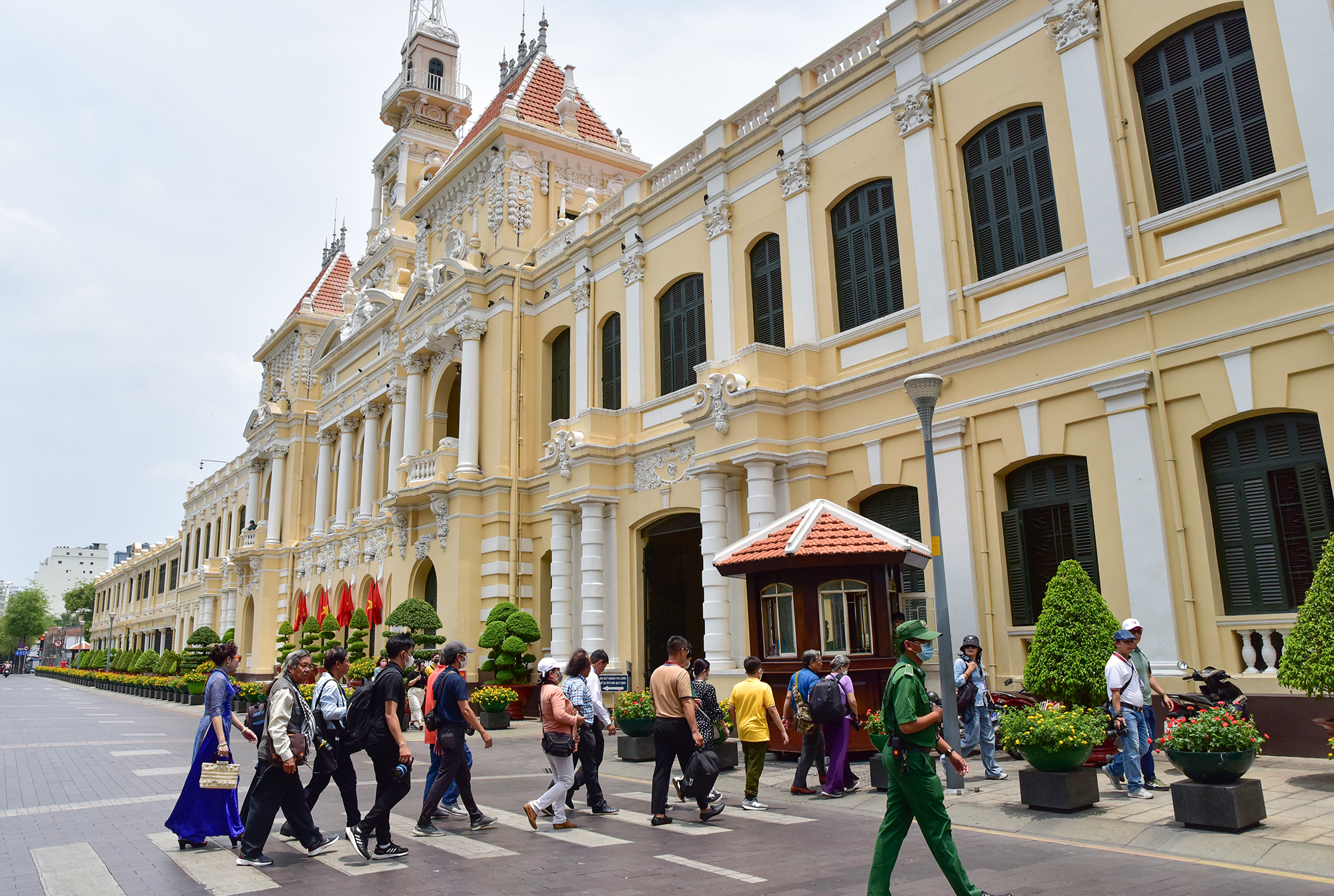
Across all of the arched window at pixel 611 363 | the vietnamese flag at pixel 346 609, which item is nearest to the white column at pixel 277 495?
the vietnamese flag at pixel 346 609

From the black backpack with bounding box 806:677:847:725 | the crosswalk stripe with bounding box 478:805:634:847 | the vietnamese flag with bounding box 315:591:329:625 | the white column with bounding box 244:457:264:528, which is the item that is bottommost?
the crosswalk stripe with bounding box 478:805:634:847

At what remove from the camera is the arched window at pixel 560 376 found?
25000 mm

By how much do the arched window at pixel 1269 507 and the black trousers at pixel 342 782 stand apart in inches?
404

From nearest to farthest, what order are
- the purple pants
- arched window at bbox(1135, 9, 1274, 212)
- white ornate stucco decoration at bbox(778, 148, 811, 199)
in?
the purple pants, arched window at bbox(1135, 9, 1274, 212), white ornate stucco decoration at bbox(778, 148, 811, 199)

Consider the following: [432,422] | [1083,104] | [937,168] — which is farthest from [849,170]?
[432,422]

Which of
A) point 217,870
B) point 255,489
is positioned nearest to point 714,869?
point 217,870

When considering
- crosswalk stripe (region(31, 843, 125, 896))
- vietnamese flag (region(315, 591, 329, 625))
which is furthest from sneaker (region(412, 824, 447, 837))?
vietnamese flag (region(315, 591, 329, 625))

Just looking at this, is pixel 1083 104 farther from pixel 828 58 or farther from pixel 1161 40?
pixel 828 58

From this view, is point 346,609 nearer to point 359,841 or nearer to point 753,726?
point 753,726

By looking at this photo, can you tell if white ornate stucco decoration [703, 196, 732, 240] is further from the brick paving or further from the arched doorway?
the brick paving

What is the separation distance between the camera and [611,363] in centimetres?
2308

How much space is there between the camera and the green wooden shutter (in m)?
13.5

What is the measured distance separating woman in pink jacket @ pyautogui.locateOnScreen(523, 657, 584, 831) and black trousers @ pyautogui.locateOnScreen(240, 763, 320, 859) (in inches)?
81.1

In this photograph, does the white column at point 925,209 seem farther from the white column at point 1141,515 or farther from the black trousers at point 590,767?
the black trousers at point 590,767
